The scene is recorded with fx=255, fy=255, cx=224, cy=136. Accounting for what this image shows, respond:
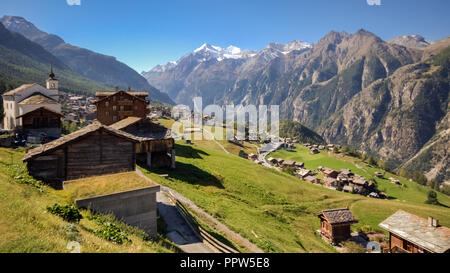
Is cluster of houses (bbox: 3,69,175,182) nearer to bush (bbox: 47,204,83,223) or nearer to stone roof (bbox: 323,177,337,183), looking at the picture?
bush (bbox: 47,204,83,223)

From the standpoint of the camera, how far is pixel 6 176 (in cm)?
1689

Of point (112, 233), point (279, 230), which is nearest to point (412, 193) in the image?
point (279, 230)

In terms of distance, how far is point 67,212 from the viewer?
13.6 meters

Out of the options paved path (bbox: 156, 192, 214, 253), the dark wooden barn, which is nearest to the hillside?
the dark wooden barn

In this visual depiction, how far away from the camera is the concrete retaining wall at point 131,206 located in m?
15.8

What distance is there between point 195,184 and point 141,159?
418 inches

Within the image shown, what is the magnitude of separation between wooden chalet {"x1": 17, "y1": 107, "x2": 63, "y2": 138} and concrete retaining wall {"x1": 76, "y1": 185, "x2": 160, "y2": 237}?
115 feet

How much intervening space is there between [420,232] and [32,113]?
60.2 m

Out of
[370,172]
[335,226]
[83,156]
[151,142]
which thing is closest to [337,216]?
[335,226]

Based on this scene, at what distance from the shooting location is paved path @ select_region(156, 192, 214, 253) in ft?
60.4

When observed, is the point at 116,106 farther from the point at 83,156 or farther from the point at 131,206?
the point at 131,206

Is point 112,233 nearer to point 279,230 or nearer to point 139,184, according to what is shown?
point 139,184

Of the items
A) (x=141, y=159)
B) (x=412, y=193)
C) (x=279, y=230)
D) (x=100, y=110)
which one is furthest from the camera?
A: (x=412, y=193)

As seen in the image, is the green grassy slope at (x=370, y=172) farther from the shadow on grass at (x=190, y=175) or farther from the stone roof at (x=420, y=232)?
the shadow on grass at (x=190, y=175)
